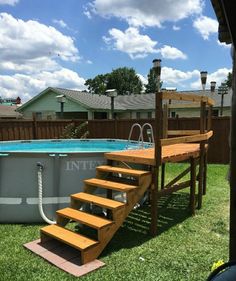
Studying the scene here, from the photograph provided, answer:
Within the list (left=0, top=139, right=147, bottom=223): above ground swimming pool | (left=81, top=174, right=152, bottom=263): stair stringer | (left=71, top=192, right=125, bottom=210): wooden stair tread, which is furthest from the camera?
(left=0, top=139, right=147, bottom=223): above ground swimming pool

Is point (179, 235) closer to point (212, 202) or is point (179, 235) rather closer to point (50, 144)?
point (212, 202)

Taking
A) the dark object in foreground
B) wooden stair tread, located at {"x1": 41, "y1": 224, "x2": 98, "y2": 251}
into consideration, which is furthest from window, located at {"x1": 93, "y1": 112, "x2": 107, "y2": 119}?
the dark object in foreground

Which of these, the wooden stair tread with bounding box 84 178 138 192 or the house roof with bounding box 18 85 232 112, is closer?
the wooden stair tread with bounding box 84 178 138 192

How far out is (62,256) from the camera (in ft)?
12.2

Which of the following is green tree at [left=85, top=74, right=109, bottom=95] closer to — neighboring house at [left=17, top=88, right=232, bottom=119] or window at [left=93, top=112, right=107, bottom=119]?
neighboring house at [left=17, top=88, right=232, bottom=119]

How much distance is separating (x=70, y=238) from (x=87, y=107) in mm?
19509

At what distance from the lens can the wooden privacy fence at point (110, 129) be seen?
36.1 ft

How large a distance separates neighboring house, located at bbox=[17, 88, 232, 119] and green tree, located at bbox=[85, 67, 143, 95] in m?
27.8

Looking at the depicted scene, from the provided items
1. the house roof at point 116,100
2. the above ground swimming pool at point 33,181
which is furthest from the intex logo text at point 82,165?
the house roof at point 116,100

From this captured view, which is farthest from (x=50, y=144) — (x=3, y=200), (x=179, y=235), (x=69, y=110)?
(x=69, y=110)

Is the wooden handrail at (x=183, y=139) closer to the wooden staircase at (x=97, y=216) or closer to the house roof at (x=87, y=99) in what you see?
the wooden staircase at (x=97, y=216)

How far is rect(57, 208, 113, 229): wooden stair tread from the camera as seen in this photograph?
3.75 m

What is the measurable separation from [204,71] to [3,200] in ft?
27.4

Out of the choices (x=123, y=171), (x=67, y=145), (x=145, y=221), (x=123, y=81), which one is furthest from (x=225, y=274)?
(x=123, y=81)
